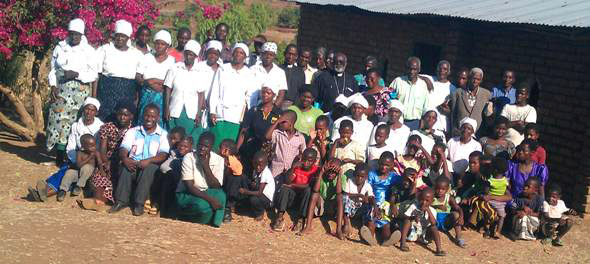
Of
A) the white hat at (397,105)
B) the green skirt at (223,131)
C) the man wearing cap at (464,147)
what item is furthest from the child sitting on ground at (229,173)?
the man wearing cap at (464,147)

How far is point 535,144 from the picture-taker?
983 centimetres

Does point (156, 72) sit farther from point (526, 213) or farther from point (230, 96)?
point (526, 213)

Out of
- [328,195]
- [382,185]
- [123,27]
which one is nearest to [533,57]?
[382,185]

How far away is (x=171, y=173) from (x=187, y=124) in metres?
0.82

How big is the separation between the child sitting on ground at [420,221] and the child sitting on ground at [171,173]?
2278 millimetres

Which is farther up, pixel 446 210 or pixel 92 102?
pixel 92 102

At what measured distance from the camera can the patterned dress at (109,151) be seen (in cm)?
959

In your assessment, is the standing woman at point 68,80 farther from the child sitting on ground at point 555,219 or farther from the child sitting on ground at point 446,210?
the child sitting on ground at point 555,219

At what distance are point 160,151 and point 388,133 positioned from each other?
2.34 metres

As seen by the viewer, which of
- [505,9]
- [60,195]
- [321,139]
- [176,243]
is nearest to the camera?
[176,243]

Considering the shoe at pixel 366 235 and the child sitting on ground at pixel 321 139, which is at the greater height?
the child sitting on ground at pixel 321 139

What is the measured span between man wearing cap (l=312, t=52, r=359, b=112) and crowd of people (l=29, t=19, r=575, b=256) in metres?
0.01

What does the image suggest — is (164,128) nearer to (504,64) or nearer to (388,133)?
(388,133)

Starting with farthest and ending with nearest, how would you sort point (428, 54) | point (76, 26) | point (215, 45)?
point (428, 54) < point (215, 45) < point (76, 26)
